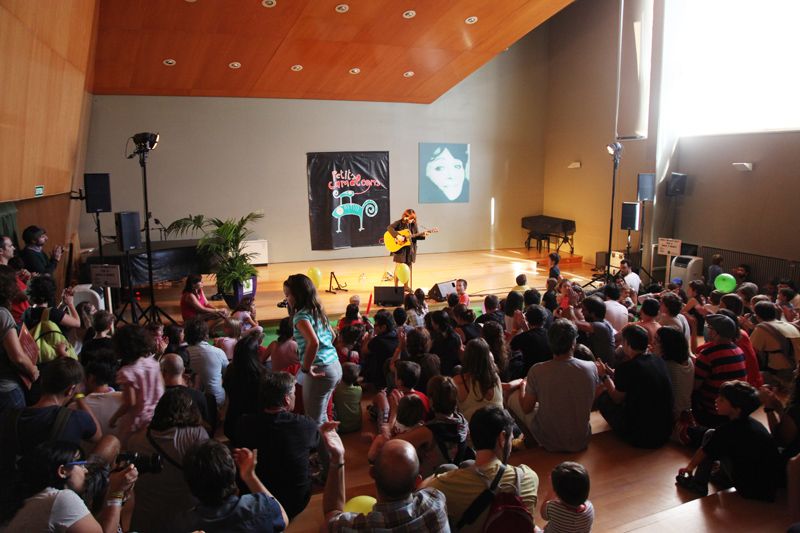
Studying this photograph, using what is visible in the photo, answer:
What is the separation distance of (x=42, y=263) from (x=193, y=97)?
5719 millimetres

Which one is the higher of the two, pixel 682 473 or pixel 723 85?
pixel 723 85

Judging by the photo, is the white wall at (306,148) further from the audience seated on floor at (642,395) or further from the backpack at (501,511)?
the backpack at (501,511)

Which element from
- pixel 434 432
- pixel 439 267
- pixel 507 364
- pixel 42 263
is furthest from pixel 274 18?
pixel 434 432

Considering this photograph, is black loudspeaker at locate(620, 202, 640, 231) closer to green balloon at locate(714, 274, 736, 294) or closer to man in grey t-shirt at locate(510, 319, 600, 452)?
green balloon at locate(714, 274, 736, 294)

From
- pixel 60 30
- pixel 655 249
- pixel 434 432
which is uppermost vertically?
Result: pixel 60 30

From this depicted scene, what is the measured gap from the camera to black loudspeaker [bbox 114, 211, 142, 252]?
6195 millimetres

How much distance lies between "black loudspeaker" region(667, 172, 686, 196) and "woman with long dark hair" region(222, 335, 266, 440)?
28.0 feet

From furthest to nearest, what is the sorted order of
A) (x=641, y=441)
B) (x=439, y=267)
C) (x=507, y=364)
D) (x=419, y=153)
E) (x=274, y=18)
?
(x=419, y=153) → (x=439, y=267) → (x=274, y=18) → (x=507, y=364) → (x=641, y=441)

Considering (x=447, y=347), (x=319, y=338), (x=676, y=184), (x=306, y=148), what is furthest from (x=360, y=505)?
(x=306, y=148)

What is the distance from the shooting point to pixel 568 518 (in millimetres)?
1949

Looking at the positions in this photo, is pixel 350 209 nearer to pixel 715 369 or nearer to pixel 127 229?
pixel 127 229

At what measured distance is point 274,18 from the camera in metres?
7.68

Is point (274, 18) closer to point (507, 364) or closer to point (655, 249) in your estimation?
point (507, 364)

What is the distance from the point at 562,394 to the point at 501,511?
1483 millimetres
